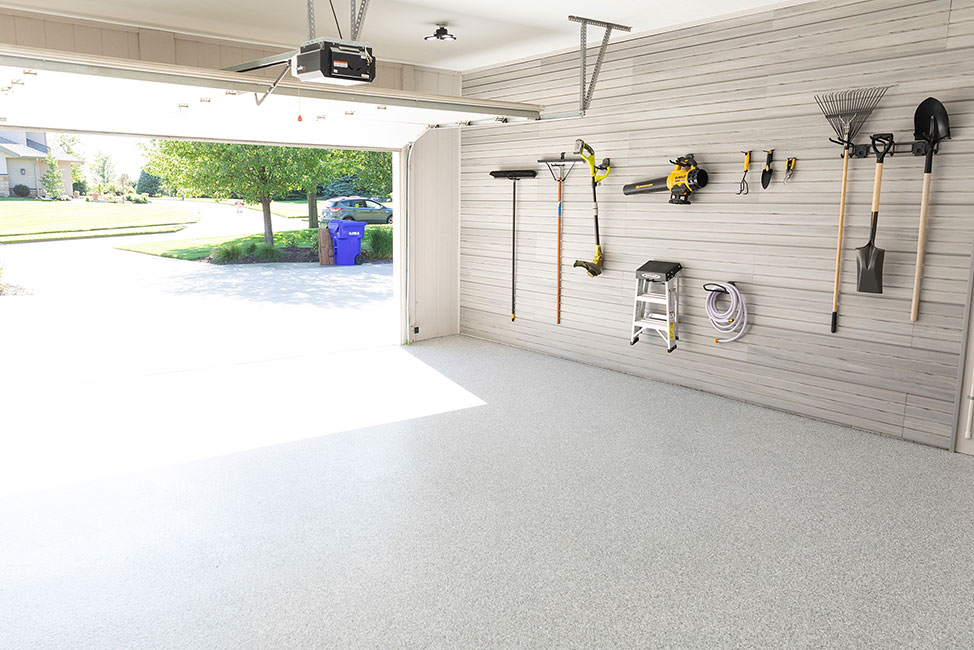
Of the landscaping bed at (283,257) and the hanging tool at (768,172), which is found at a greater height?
the hanging tool at (768,172)

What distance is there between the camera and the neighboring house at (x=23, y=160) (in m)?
13.1

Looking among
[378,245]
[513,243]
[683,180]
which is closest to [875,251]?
[683,180]

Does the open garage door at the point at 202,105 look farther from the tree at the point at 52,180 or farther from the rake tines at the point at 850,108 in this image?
the tree at the point at 52,180

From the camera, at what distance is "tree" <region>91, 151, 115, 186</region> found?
1470 cm

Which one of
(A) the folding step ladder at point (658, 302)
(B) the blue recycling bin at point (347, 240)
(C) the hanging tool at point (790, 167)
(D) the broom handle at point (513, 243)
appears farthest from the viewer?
(B) the blue recycling bin at point (347, 240)

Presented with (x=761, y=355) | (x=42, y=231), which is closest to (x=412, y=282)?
(x=761, y=355)

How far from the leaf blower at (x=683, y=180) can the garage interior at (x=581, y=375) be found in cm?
3

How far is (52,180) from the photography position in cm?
1394

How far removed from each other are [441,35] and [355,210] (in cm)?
1219

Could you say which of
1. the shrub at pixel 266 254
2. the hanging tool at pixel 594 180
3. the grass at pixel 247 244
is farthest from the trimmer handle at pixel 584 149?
the shrub at pixel 266 254

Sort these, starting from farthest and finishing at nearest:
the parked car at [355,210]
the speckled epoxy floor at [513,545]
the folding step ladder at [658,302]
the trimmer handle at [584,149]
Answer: the parked car at [355,210] → the trimmer handle at [584,149] → the folding step ladder at [658,302] → the speckled epoxy floor at [513,545]

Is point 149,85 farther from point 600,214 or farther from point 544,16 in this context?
point 600,214

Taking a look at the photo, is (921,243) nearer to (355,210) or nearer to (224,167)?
(224,167)

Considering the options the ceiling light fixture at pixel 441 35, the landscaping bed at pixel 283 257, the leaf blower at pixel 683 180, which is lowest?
the landscaping bed at pixel 283 257
